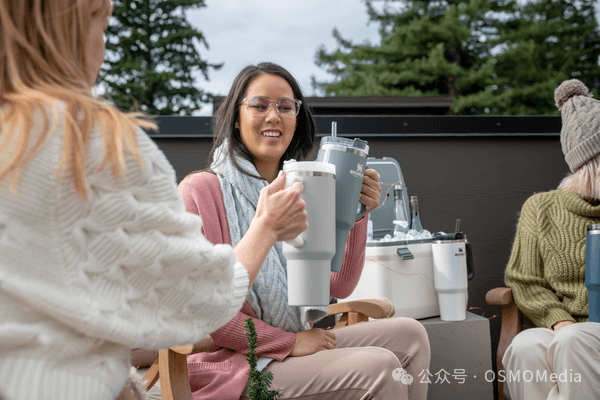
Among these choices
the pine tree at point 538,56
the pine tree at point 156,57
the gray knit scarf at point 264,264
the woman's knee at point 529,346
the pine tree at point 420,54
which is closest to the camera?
the gray knit scarf at point 264,264

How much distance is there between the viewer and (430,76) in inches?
478

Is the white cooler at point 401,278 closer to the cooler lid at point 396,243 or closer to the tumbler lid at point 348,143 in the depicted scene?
the cooler lid at point 396,243

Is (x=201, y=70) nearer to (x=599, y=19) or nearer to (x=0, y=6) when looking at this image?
(x=599, y=19)

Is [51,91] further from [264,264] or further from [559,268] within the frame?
Result: [559,268]

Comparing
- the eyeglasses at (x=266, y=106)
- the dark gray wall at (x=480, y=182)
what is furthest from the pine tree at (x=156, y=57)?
the eyeglasses at (x=266, y=106)

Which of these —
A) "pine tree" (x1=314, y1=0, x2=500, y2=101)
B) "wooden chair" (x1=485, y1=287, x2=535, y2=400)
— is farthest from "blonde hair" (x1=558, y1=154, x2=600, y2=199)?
"pine tree" (x1=314, y1=0, x2=500, y2=101)

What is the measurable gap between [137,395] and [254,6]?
17.7 meters

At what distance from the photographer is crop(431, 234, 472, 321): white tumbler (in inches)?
80.2

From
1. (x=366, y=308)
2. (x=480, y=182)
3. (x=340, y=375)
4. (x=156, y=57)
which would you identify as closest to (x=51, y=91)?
(x=340, y=375)

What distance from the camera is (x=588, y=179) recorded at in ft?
6.60

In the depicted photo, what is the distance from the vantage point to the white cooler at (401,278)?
2020mm

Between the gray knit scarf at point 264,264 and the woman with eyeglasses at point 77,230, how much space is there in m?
0.67

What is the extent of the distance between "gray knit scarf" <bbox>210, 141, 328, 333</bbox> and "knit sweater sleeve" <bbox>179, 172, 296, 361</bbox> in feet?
0.07

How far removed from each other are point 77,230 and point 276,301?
2.76 ft
